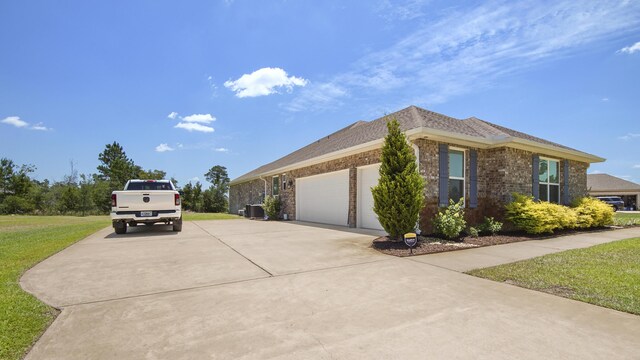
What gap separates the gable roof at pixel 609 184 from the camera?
3922 cm

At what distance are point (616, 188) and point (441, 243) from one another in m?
47.5

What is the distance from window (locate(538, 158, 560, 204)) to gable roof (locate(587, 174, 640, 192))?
3496 centimetres

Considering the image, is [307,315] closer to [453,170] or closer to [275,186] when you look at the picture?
[453,170]

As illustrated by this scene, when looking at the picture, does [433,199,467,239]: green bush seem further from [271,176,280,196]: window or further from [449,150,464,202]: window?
[271,176,280,196]: window

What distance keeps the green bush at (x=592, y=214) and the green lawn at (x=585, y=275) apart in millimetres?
5289

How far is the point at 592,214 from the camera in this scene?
472 inches

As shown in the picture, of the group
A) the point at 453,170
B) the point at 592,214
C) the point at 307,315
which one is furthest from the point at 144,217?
the point at 592,214

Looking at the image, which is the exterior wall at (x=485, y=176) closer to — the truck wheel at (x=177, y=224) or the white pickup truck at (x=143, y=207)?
the truck wheel at (x=177, y=224)

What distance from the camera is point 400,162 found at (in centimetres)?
789

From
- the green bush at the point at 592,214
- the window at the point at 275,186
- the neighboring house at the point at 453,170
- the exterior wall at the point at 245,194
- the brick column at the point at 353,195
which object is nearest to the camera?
the neighboring house at the point at 453,170

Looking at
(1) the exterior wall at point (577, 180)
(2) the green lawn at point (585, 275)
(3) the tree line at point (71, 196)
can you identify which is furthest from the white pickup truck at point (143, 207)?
(3) the tree line at point (71, 196)

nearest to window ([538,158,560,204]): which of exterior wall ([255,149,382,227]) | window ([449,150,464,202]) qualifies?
window ([449,150,464,202])

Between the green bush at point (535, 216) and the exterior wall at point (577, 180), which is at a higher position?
the exterior wall at point (577, 180)

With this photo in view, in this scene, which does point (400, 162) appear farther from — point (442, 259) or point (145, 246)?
point (145, 246)
